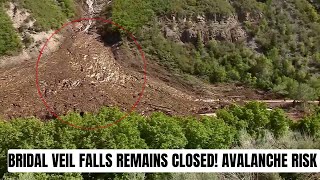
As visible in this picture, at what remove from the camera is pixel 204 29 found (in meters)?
28.8

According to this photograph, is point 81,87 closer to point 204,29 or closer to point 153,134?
point 153,134

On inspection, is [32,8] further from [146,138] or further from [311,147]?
[311,147]

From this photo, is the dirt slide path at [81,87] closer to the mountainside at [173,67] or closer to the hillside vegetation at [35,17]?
the mountainside at [173,67]

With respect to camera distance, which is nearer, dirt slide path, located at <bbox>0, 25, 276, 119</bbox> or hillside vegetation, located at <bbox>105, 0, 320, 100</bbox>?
dirt slide path, located at <bbox>0, 25, 276, 119</bbox>

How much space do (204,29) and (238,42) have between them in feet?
9.31

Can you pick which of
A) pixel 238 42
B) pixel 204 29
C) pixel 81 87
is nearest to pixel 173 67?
pixel 204 29

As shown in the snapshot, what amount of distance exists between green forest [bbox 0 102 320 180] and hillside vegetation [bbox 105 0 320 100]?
36.2 ft

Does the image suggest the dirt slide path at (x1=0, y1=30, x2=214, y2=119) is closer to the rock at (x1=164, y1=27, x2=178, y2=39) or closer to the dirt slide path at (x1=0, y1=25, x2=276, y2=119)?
the dirt slide path at (x1=0, y1=25, x2=276, y2=119)

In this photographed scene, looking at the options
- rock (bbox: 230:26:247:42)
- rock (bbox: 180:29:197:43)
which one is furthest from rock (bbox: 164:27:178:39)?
rock (bbox: 230:26:247:42)

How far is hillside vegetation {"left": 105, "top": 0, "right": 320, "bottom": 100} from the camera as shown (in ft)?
87.7

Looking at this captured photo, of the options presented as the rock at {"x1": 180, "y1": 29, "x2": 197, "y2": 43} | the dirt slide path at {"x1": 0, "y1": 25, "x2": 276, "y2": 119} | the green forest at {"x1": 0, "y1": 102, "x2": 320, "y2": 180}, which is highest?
the green forest at {"x1": 0, "y1": 102, "x2": 320, "y2": 180}

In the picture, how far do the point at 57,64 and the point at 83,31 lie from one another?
17.0 ft

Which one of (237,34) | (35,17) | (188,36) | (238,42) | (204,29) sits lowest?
(238,42)

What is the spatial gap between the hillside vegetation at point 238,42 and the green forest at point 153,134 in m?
11.0
